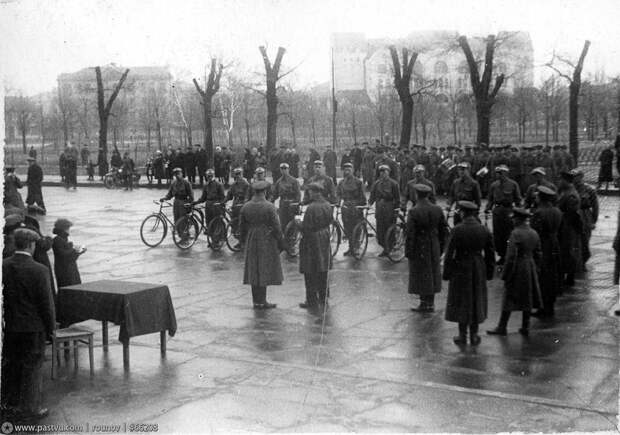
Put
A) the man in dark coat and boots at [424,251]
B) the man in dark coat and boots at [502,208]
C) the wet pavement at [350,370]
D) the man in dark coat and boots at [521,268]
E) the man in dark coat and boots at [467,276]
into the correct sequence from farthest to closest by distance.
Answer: the man in dark coat and boots at [502,208] < the man in dark coat and boots at [424,251] < the man in dark coat and boots at [521,268] < the man in dark coat and boots at [467,276] < the wet pavement at [350,370]

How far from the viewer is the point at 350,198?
14984 mm

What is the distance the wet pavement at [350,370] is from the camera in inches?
259

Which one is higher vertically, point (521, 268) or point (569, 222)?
point (569, 222)

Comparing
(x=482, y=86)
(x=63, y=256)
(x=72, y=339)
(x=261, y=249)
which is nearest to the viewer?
(x=72, y=339)

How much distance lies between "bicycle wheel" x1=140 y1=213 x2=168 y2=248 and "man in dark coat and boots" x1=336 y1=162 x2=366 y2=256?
13.7ft

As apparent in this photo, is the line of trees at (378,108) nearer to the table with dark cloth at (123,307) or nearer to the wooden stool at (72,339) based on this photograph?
the table with dark cloth at (123,307)

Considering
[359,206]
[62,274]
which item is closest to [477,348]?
[62,274]

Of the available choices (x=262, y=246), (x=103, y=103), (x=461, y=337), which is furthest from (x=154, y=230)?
(x=103, y=103)

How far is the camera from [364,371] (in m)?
7.92

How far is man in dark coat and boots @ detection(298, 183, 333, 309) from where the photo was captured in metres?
11.0

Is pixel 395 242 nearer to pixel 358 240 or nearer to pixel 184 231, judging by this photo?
pixel 358 240

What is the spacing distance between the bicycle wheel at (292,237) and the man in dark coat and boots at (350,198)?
1.02 meters

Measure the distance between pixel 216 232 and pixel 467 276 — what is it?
26.4 feet

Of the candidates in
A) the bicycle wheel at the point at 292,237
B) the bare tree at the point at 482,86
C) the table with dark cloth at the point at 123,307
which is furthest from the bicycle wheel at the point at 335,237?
the bare tree at the point at 482,86
